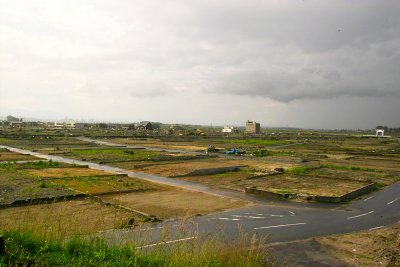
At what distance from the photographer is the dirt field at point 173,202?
18969 mm

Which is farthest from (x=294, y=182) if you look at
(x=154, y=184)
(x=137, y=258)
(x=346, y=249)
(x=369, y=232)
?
(x=137, y=258)

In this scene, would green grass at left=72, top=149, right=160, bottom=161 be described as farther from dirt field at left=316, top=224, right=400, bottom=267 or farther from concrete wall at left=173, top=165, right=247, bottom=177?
dirt field at left=316, top=224, right=400, bottom=267

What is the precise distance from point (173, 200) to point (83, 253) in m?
15.0

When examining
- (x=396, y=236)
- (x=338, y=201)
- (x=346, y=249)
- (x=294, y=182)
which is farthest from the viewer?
(x=294, y=182)

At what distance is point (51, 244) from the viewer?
714cm

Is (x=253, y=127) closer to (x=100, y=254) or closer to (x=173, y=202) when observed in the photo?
(x=173, y=202)

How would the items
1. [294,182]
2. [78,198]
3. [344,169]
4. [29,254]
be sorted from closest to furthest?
[29,254] < [78,198] < [294,182] < [344,169]

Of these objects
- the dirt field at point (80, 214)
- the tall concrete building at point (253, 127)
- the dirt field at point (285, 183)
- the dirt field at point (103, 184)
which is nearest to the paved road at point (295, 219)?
the dirt field at point (80, 214)

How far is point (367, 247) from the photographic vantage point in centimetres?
1383

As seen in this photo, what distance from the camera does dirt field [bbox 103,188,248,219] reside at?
18969 millimetres

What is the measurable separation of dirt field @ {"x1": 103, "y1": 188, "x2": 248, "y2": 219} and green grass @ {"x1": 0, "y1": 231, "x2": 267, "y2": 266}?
10400mm

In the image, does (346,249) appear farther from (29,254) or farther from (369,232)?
(29,254)

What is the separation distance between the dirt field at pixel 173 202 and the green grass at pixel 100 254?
409 inches

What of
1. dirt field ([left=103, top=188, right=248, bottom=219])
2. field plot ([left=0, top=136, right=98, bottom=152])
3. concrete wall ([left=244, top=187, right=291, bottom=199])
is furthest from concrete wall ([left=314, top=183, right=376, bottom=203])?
field plot ([left=0, top=136, right=98, bottom=152])
